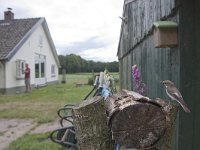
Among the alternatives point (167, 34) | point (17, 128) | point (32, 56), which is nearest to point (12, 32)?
point (32, 56)

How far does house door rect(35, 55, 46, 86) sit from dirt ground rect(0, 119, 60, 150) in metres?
16.8

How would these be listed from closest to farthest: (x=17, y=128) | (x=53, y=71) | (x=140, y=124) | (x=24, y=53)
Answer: (x=140, y=124) → (x=17, y=128) → (x=24, y=53) → (x=53, y=71)

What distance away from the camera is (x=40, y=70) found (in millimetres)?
29141

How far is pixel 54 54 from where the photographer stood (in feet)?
109

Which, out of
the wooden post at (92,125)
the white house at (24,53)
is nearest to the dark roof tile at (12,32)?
the white house at (24,53)

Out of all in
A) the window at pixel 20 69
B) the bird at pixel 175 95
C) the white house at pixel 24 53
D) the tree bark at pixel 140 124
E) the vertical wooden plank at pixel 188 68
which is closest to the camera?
the tree bark at pixel 140 124

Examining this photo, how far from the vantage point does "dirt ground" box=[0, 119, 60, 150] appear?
8484mm

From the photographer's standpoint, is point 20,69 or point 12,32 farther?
point 12,32

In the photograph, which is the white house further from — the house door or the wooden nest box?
the wooden nest box

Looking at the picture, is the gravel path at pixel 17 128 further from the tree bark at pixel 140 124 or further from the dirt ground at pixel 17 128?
the tree bark at pixel 140 124

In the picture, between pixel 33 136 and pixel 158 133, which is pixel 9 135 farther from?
pixel 158 133

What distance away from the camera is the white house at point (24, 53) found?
22234 mm

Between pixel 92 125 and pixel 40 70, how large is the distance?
1086 inches

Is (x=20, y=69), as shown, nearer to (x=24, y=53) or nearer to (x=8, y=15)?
(x=24, y=53)
